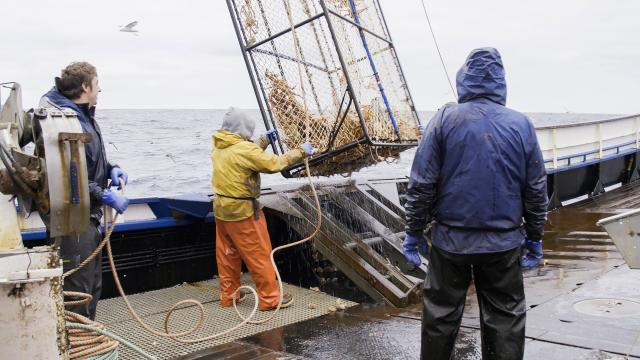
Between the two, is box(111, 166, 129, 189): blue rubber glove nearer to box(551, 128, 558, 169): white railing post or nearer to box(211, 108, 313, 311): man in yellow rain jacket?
box(211, 108, 313, 311): man in yellow rain jacket

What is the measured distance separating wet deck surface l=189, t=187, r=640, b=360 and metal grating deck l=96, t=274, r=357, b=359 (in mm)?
229

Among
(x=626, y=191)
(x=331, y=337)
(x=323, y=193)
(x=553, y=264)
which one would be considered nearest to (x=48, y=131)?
(x=331, y=337)

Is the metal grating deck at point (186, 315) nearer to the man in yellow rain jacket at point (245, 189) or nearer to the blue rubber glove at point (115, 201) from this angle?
the man in yellow rain jacket at point (245, 189)

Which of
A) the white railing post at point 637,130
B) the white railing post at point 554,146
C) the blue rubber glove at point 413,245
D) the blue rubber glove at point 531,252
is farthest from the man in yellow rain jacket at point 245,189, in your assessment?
the white railing post at point 637,130

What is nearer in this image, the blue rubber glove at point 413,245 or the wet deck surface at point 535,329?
the blue rubber glove at point 413,245

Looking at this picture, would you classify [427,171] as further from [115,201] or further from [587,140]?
[587,140]

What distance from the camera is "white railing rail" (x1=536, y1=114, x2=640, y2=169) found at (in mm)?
10797

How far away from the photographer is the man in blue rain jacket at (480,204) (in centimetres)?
316

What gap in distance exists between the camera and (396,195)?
25.3 ft

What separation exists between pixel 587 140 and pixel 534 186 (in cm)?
1004

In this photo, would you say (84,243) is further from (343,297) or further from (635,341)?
(635,341)

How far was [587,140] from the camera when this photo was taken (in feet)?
40.1

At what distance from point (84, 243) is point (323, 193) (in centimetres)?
327

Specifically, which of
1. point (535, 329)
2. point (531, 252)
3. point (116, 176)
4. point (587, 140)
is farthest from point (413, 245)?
point (587, 140)
